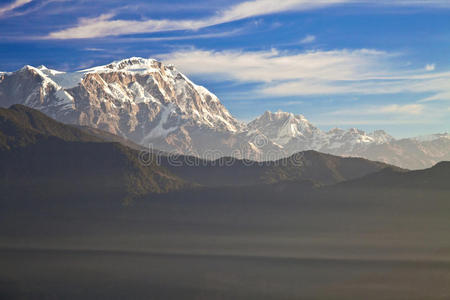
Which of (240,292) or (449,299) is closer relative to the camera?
(449,299)

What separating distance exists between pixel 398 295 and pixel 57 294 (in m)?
108

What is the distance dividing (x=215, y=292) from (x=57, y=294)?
5030 centimetres

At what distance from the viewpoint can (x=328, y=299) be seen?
188500 millimetres

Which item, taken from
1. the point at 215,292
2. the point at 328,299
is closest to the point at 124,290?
the point at 215,292

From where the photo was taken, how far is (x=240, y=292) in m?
199

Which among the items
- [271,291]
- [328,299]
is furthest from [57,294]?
[328,299]

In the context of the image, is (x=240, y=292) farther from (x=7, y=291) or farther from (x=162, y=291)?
(x=7, y=291)

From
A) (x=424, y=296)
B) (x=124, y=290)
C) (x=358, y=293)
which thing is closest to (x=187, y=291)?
(x=124, y=290)

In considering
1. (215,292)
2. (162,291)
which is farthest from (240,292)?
(162,291)

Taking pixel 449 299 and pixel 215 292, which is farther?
pixel 215 292

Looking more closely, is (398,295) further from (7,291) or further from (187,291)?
(7,291)

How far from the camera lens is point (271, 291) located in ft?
653

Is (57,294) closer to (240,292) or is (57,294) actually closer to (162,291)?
(162,291)

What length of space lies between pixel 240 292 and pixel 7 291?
75.2 m
